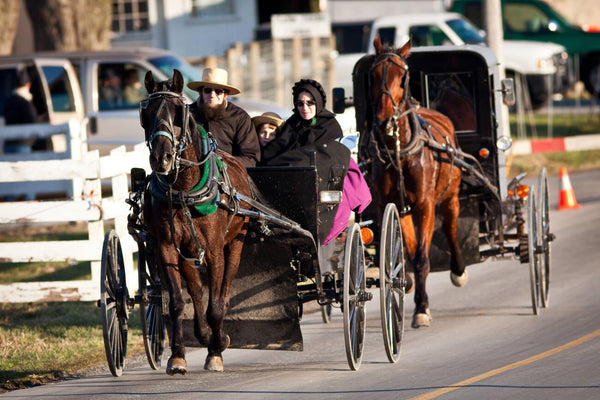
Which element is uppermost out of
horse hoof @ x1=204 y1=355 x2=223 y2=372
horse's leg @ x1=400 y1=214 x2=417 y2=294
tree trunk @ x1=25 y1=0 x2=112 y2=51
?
tree trunk @ x1=25 y1=0 x2=112 y2=51

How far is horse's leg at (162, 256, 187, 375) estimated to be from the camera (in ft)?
28.6

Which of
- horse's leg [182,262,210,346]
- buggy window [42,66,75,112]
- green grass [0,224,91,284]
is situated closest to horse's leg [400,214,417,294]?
horse's leg [182,262,210,346]

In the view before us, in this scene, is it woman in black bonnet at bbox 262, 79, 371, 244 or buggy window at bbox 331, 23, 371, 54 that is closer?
woman in black bonnet at bbox 262, 79, 371, 244

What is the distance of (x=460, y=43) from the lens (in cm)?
2784

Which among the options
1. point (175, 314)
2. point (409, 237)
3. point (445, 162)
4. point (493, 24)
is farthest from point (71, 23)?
point (175, 314)

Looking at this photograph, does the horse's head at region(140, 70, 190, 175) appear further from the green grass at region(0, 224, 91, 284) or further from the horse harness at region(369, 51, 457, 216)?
the green grass at region(0, 224, 91, 284)

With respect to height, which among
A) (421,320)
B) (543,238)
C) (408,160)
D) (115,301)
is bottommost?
(421,320)

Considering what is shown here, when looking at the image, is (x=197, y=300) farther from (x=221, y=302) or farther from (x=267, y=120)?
(x=267, y=120)

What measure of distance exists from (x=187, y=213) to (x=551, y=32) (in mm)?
25056

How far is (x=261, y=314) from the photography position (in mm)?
9477

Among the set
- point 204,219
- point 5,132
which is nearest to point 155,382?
point 204,219

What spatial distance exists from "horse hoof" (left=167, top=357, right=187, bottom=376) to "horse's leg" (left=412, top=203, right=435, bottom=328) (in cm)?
306

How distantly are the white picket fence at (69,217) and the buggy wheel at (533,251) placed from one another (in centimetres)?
413

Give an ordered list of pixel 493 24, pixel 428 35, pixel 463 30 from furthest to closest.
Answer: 1. pixel 428 35
2. pixel 463 30
3. pixel 493 24
